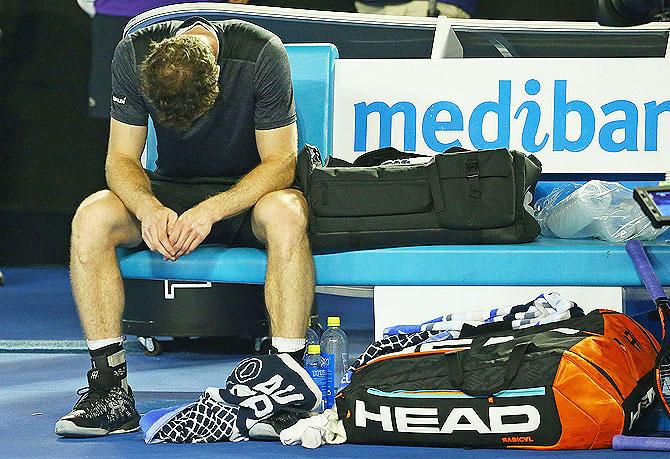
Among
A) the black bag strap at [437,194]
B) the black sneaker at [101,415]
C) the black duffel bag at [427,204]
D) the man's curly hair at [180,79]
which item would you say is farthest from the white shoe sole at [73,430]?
the black bag strap at [437,194]

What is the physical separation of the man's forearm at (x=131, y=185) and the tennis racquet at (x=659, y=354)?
1.26m

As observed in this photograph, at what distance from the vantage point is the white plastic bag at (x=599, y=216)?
3279 mm

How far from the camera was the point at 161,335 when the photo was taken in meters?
4.14

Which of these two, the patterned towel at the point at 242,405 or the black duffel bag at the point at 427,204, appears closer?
the patterned towel at the point at 242,405

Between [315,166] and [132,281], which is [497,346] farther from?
[132,281]

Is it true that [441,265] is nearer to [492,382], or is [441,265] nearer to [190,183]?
[492,382]

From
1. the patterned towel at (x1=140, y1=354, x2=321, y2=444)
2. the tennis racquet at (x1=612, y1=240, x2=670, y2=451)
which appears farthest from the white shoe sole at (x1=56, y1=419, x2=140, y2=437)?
the tennis racquet at (x1=612, y1=240, x2=670, y2=451)

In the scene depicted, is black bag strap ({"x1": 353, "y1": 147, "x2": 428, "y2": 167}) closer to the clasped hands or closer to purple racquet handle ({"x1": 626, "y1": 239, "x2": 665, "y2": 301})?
the clasped hands

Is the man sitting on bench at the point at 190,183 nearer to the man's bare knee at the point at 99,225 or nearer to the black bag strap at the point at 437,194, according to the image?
the man's bare knee at the point at 99,225

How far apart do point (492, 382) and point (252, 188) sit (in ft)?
2.89

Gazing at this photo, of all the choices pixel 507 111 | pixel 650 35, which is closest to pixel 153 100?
pixel 507 111

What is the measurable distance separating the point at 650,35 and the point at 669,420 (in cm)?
162

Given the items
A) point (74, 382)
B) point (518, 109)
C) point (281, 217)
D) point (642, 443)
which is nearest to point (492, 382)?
point (642, 443)

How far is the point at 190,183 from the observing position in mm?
3432
